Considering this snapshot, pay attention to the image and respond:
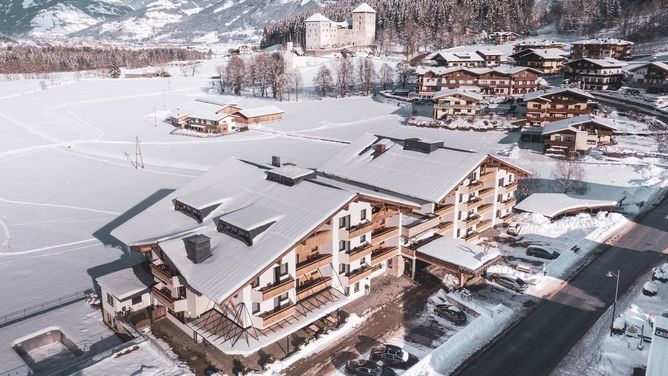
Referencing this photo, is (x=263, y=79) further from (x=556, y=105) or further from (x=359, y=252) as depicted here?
(x=359, y=252)

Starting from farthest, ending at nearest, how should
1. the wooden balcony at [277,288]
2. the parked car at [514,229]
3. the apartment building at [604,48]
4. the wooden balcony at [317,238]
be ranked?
the apartment building at [604,48] < the parked car at [514,229] < the wooden balcony at [317,238] < the wooden balcony at [277,288]

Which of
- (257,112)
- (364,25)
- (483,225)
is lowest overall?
(483,225)

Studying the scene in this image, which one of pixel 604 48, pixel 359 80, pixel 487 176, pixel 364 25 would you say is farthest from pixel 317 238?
pixel 364 25

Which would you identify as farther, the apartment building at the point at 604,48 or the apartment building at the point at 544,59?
the apartment building at the point at 544,59

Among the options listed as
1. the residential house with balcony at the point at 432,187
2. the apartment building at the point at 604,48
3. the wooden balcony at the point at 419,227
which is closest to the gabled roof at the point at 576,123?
the residential house with balcony at the point at 432,187

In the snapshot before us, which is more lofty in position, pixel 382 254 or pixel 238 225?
pixel 238 225

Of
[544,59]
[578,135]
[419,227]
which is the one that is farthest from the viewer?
[544,59]

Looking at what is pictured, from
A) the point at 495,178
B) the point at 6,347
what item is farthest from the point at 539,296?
the point at 6,347

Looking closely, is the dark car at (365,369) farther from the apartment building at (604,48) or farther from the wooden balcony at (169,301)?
the apartment building at (604,48)

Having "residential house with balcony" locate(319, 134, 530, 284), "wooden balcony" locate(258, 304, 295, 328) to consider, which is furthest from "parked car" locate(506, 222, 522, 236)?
"wooden balcony" locate(258, 304, 295, 328)
